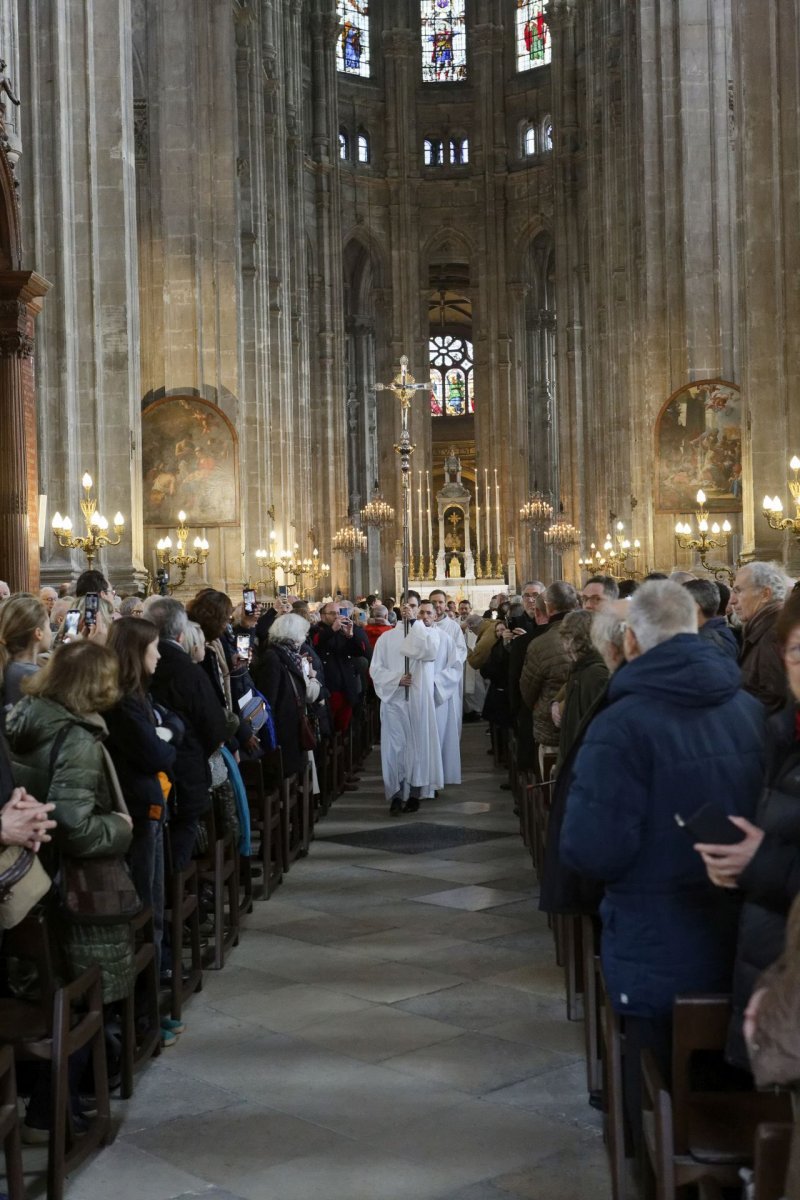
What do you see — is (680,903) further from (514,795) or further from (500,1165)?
(514,795)

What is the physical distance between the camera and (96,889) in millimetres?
5180

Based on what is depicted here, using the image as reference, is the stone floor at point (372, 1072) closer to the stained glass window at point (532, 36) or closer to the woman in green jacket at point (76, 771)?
the woman in green jacket at point (76, 771)

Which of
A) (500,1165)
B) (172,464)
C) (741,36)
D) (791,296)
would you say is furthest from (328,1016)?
(172,464)

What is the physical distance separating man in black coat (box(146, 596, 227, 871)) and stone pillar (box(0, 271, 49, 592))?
457 cm

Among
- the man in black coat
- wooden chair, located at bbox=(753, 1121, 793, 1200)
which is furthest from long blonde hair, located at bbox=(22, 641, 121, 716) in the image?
wooden chair, located at bbox=(753, 1121, 793, 1200)

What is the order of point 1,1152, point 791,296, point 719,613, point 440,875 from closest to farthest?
point 1,1152 → point 719,613 → point 440,875 → point 791,296

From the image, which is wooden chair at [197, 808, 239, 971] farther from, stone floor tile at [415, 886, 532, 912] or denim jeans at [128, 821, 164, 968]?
stone floor tile at [415, 886, 532, 912]

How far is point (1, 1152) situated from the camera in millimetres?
4922

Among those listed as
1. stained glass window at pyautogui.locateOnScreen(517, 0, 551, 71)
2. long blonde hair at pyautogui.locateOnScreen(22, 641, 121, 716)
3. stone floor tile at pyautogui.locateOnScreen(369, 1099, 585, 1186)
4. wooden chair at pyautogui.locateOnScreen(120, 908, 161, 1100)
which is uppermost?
stained glass window at pyautogui.locateOnScreen(517, 0, 551, 71)

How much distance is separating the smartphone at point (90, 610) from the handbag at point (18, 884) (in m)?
3.15

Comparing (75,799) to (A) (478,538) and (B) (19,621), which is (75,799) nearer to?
(B) (19,621)

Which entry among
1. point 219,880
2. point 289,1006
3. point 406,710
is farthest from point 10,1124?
point 406,710

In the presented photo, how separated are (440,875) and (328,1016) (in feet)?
11.6

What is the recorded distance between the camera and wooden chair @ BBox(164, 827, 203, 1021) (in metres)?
6.63
